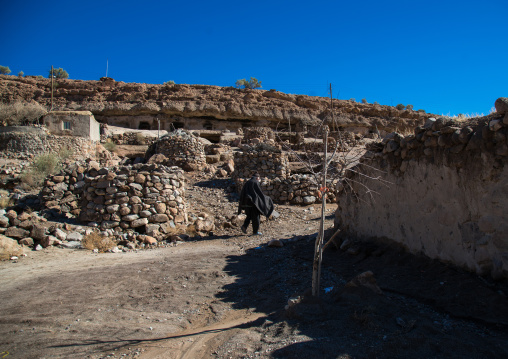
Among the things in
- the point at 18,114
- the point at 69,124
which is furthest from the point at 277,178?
the point at 18,114

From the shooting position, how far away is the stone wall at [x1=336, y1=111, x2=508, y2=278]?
314 cm

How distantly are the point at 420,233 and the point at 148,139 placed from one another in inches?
736

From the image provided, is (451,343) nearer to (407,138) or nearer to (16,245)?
(407,138)

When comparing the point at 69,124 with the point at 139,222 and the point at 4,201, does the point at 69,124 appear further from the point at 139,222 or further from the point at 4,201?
the point at 139,222

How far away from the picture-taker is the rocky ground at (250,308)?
2518 millimetres

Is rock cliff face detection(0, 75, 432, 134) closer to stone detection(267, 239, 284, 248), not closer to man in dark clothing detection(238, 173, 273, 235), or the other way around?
man in dark clothing detection(238, 173, 273, 235)

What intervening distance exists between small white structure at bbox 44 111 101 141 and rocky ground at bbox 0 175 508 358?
12900 mm

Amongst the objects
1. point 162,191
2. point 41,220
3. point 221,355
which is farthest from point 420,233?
point 41,220

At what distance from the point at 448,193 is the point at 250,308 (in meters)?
2.55

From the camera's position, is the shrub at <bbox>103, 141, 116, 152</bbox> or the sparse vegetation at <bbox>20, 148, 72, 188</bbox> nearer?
the sparse vegetation at <bbox>20, 148, 72, 188</bbox>

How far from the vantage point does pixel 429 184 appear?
3.99 m

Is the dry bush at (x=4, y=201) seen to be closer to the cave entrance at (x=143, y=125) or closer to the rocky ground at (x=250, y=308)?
the rocky ground at (x=250, y=308)

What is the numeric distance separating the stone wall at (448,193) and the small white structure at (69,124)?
16019 millimetres

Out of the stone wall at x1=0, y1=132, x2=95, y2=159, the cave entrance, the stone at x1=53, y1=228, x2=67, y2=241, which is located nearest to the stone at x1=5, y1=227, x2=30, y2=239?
the stone at x1=53, y1=228, x2=67, y2=241
